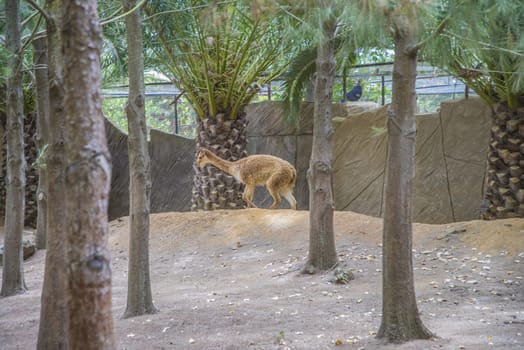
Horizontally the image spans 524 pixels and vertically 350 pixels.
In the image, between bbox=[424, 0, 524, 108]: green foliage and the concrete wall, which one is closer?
bbox=[424, 0, 524, 108]: green foliage

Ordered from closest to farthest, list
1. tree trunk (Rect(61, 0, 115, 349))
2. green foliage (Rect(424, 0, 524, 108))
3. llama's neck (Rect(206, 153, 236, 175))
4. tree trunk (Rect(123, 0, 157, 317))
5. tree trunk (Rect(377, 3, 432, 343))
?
1. tree trunk (Rect(61, 0, 115, 349))
2. green foliage (Rect(424, 0, 524, 108))
3. tree trunk (Rect(377, 3, 432, 343))
4. tree trunk (Rect(123, 0, 157, 317))
5. llama's neck (Rect(206, 153, 236, 175))

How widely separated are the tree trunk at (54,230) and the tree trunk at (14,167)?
300 centimetres

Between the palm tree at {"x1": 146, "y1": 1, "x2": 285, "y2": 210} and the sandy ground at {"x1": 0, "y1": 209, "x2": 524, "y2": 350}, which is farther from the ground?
the palm tree at {"x1": 146, "y1": 1, "x2": 285, "y2": 210}

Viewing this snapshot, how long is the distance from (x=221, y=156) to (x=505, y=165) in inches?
212

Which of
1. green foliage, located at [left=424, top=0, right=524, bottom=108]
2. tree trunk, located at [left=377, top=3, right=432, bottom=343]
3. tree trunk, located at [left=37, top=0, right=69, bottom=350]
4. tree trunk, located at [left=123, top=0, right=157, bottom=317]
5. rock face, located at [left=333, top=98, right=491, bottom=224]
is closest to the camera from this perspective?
green foliage, located at [left=424, top=0, right=524, bottom=108]

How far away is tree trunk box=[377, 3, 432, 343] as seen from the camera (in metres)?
5.37

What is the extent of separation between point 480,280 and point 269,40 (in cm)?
618

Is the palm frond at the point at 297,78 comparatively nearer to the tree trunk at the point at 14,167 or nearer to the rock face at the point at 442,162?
the rock face at the point at 442,162

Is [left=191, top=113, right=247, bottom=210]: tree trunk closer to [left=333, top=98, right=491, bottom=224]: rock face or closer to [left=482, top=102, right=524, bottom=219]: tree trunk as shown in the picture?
[left=333, top=98, right=491, bottom=224]: rock face

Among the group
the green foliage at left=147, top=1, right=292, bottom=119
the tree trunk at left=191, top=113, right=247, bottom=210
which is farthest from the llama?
the green foliage at left=147, top=1, right=292, bottom=119

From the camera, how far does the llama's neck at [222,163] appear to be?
1195cm

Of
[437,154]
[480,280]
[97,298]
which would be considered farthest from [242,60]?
[97,298]

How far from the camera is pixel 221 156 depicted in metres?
12.8

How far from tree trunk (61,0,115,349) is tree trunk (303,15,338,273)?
5.42 meters
